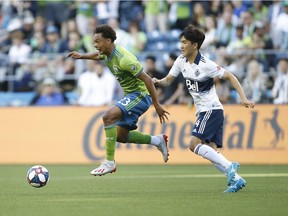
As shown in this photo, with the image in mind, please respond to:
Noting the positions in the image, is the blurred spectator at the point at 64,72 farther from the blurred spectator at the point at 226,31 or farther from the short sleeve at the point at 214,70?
the short sleeve at the point at 214,70

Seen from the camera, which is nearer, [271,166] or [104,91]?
[271,166]

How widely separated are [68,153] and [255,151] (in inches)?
171

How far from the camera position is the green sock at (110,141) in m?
12.6

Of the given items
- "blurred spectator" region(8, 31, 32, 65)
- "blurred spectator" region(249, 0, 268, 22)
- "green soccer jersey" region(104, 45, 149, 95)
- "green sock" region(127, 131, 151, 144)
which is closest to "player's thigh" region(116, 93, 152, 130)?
"green soccer jersey" region(104, 45, 149, 95)

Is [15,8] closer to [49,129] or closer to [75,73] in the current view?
[75,73]

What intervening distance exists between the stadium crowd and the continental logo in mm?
775

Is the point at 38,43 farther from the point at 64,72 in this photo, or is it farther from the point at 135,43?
the point at 135,43

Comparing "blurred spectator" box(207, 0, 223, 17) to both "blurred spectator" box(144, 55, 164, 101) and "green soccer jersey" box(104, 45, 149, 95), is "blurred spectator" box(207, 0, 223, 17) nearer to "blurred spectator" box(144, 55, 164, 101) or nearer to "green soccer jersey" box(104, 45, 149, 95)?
"blurred spectator" box(144, 55, 164, 101)

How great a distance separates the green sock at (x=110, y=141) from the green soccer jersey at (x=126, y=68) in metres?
0.77

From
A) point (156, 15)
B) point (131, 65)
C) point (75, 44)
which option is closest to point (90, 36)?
point (75, 44)

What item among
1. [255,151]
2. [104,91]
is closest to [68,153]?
[104,91]

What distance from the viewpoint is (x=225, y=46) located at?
72.5 feet

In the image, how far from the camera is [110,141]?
12594 millimetres

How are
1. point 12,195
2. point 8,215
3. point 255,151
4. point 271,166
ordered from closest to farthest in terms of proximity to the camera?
point 8,215 < point 12,195 < point 271,166 < point 255,151
